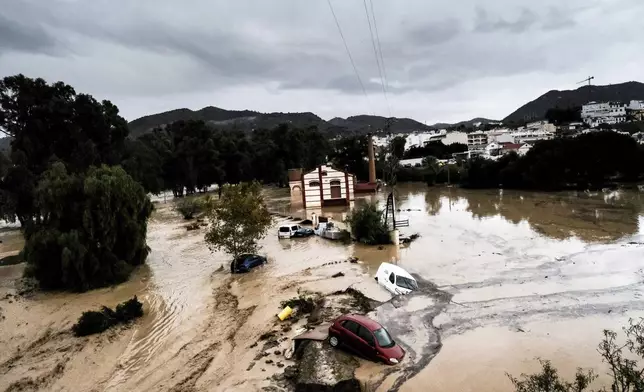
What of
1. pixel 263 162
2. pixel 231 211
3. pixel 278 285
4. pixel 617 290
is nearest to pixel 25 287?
pixel 231 211

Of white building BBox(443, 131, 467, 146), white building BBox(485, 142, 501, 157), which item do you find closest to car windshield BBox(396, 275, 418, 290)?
white building BBox(485, 142, 501, 157)

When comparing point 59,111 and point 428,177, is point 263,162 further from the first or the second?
point 59,111

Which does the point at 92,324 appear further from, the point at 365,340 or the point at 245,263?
the point at 365,340

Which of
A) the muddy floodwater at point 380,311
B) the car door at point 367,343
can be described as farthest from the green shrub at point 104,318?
the car door at point 367,343

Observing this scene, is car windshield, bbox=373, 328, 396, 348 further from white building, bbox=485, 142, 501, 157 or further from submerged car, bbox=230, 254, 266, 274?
white building, bbox=485, 142, 501, 157

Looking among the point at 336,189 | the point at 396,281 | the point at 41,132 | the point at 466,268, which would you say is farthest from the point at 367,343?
the point at 336,189
